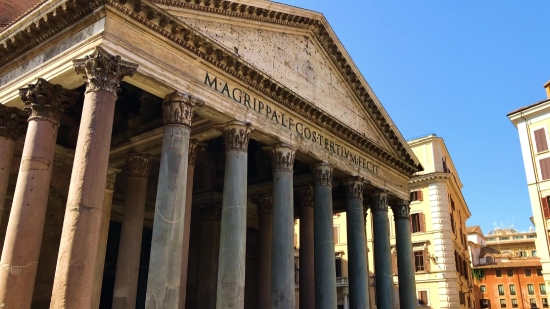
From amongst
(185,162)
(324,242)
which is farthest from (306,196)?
(185,162)

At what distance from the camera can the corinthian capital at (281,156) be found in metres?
11.8

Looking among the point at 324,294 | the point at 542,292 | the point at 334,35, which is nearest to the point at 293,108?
the point at 334,35

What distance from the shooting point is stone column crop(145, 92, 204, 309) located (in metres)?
8.19

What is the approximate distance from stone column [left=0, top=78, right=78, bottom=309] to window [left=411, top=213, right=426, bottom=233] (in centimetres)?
2047

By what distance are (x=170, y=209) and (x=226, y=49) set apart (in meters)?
3.82

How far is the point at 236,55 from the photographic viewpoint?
10.6 meters

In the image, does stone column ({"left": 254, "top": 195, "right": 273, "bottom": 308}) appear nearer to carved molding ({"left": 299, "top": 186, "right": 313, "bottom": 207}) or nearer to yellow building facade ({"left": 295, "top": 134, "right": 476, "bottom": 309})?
carved molding ({"left": 299, "top": 186, "right": 313, "bottom": 207})

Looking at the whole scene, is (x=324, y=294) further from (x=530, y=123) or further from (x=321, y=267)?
(x=530, y=123)

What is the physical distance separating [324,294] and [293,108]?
4.96m

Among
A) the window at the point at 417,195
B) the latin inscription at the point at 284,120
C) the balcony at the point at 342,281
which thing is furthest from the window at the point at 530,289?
the latin inscription at the point at 284,120

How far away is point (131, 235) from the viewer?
11.8m

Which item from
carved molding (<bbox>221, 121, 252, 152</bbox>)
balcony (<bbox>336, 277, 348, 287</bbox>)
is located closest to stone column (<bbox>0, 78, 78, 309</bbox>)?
carved molding (<bbox>221, 121, 252, 152</bbox>)

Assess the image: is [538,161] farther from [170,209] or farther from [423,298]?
[170,209]

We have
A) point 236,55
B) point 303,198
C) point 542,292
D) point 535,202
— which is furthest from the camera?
point 542,292
